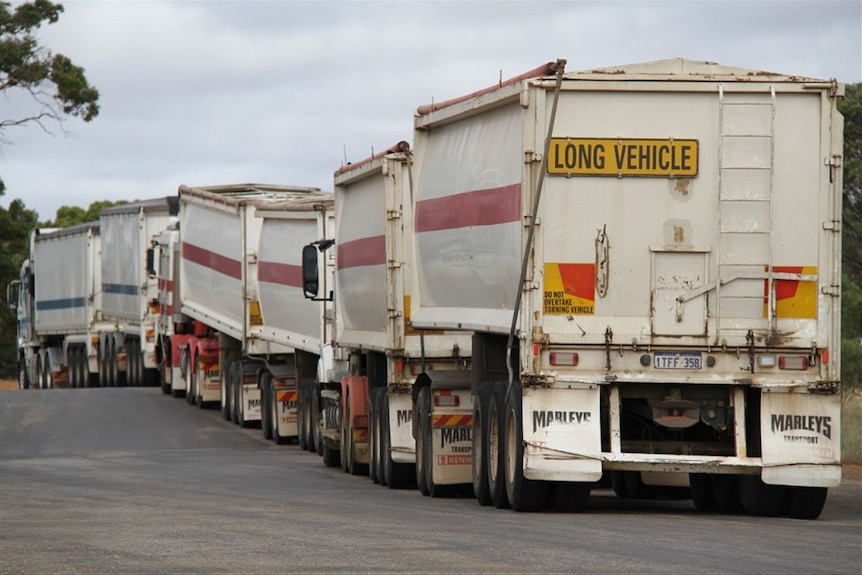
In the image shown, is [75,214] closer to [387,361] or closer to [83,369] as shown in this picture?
[83,369]

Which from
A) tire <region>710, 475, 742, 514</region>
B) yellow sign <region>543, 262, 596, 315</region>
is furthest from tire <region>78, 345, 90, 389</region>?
yellow sign <region>543, 262, 596, 315</region>

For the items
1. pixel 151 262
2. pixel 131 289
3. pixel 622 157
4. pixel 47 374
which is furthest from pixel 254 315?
pixel 47 374

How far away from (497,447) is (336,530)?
2906 millimetres

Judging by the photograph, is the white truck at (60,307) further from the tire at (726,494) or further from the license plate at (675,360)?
the license plate at (675,360)

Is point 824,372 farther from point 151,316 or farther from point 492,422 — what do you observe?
point 151,316

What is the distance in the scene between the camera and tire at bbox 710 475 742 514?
15758 mm

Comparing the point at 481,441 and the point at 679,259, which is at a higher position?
the point at 679,259

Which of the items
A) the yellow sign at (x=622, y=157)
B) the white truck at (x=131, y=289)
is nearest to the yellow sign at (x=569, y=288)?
the yellow sign at (x=622, y=157)

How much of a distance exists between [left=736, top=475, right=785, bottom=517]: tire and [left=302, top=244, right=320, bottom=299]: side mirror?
936cm

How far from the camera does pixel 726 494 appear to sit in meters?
15.9

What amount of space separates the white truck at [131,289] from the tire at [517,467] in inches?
941

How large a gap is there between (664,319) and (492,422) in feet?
7.15

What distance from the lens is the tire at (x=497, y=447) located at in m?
15.2

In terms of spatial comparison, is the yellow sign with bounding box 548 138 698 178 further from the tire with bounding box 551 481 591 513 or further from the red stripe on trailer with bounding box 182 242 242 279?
the red stripe on trailer with bounding box 182 242 242 279
